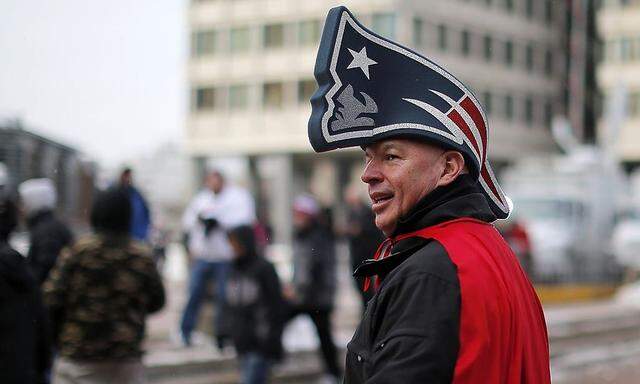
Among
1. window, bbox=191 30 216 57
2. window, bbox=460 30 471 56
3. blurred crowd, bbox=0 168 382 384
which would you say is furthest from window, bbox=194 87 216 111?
blurred crowd, bbox=0 168 382 384

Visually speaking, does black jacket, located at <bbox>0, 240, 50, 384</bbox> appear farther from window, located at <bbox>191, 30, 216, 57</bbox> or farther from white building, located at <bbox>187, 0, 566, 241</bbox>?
window, located at <bbox>191, 30, 216, 57</bbox>

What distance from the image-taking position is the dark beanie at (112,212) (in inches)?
219

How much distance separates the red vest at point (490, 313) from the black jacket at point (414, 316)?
22 mm

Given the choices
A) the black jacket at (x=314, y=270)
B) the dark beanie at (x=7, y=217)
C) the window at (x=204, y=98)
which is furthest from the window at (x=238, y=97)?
the dark beanie at (x=7, y=217)

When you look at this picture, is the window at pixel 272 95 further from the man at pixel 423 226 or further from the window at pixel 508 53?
the man at pixel 423 226

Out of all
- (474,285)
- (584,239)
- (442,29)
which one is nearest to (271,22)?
(442,29)

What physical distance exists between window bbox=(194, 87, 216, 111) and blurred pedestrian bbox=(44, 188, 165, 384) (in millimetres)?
51344

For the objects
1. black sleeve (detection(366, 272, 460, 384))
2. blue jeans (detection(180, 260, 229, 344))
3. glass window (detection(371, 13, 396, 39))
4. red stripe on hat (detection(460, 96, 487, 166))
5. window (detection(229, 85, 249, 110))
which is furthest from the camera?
window (detection(229, 85, 249, 110))

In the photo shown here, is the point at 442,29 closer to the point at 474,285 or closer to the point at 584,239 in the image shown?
the point at 584,239

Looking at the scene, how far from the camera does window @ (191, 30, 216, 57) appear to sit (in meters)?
57.0

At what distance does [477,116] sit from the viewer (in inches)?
95.4

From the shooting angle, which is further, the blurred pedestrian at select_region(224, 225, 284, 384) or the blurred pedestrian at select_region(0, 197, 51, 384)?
the blurred pedestrian at select_region(224, 225, 284, 384)

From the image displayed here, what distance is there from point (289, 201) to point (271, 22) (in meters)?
9.33

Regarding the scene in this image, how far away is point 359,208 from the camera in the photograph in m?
10.2
